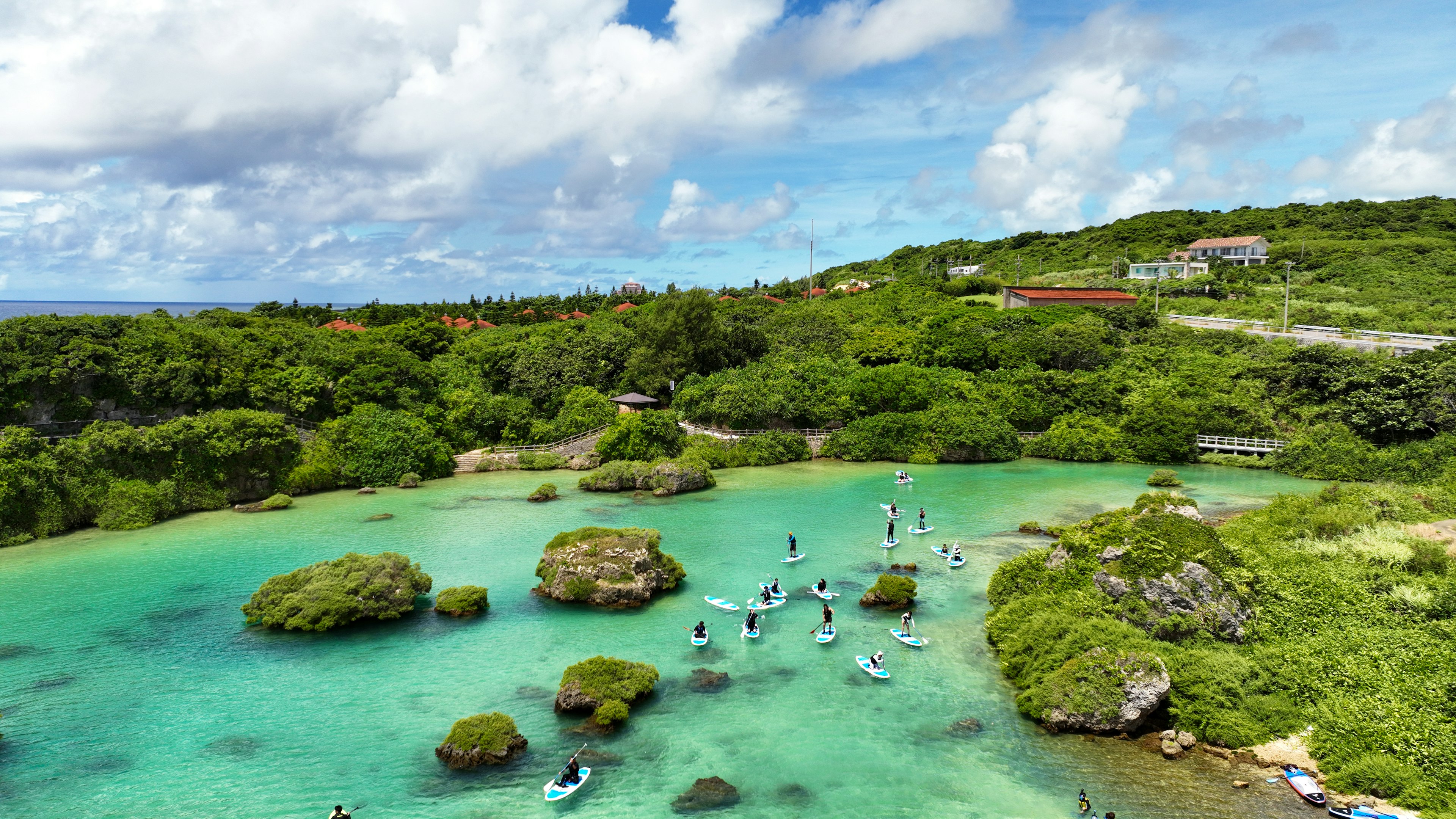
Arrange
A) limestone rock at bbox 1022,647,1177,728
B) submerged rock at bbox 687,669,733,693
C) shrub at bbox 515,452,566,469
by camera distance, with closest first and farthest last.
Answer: limestone rock at bbox 1022,647,1177,728
submerged rock at bbox 687,669,733,693
shrub at bbox 515,452,566,469

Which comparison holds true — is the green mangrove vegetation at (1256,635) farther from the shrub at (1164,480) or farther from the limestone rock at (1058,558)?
the shrub at (1164,480)

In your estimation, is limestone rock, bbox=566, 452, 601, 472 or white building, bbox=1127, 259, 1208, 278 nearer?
limestone rock, bbox=566, 452, 601, 472

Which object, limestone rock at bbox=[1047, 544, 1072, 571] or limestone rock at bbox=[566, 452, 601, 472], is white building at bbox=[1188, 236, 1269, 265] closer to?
limestone rock at bbox=[566, 452, 601, 472]

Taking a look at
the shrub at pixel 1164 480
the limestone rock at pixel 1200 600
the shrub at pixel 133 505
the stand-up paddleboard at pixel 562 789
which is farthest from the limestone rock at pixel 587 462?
the limestone rock at pixel 1200 600

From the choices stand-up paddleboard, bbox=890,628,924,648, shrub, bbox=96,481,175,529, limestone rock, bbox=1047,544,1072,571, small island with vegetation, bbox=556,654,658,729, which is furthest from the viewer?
shrub, bbox=96,481,175,529

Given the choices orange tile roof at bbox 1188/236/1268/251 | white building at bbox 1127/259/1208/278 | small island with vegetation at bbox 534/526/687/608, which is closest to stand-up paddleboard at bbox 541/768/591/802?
small island with vegetation at bbox 534/526/687/608

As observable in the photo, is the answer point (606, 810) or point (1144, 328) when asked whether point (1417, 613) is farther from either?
point (1144, 328)
